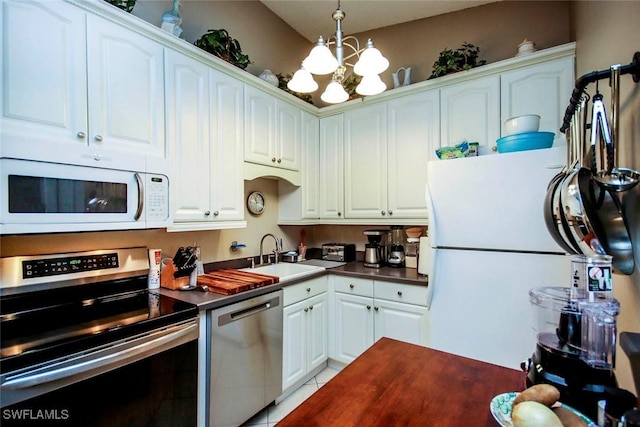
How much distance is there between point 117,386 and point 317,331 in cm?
152

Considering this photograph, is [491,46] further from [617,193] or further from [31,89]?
[31,89]

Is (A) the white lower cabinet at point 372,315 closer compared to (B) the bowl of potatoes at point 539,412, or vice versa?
(B) the bowl of potatoes at point 539,412

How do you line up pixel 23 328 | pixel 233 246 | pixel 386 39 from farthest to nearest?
pixel 386 39, pixel 233 246, pixel 23 328

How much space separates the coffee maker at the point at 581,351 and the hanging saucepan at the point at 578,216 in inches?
7.0

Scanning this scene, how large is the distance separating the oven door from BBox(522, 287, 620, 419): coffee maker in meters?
1.41

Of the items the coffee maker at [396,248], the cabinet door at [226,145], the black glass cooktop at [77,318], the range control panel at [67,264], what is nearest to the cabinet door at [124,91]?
the cabinet door at [226,145]

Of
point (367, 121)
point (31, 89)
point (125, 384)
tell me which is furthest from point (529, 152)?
point (31, 89)

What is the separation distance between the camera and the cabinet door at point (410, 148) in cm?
243

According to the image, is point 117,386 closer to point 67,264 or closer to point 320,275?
point 67,264

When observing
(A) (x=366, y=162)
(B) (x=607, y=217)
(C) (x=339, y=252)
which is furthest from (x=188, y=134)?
(B) (x=607, y=217)

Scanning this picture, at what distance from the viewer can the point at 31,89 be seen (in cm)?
126

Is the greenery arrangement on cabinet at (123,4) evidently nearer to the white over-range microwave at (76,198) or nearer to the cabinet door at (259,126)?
the cabinet door at (259,126)

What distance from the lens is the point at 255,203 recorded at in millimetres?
2715

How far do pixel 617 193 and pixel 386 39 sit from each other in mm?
2832
